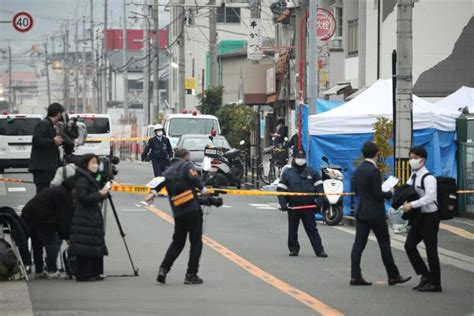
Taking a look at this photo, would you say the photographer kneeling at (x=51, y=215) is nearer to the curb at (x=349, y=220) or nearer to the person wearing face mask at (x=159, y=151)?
the curb at (x=349, y=220)

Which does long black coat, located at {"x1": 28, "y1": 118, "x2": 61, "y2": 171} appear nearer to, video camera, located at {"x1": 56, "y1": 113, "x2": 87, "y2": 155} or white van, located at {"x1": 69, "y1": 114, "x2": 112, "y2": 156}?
video camera, located at {"x1": 56, "y1": 113, "x2": 87, "y2": 155}

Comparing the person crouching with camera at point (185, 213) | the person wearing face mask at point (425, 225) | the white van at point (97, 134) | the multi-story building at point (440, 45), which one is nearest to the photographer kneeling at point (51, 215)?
the person crouching with camera at point (185, 213)

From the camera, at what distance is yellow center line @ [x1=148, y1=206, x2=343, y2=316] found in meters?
13.9

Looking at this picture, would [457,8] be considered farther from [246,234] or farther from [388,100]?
[246,234]

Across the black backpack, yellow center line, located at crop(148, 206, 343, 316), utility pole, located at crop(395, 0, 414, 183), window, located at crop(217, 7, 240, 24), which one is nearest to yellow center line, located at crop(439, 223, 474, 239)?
utility pole, located at crop(395, 0, 414, 183)

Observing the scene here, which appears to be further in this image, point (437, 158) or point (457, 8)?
point (457, 8)

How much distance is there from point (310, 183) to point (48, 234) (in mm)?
4927

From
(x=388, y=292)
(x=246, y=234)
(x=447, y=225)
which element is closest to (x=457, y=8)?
(x=447, y=225)

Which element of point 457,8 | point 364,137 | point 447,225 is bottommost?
point 447,225

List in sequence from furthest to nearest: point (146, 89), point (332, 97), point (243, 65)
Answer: point (146, 89) < point (243, 65) < point (332, 97)

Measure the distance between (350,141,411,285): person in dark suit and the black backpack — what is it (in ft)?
2.04

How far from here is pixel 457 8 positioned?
40.7m

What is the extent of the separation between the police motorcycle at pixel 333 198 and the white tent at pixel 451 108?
10.2 ft

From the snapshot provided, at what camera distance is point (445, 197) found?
52.0 ft
